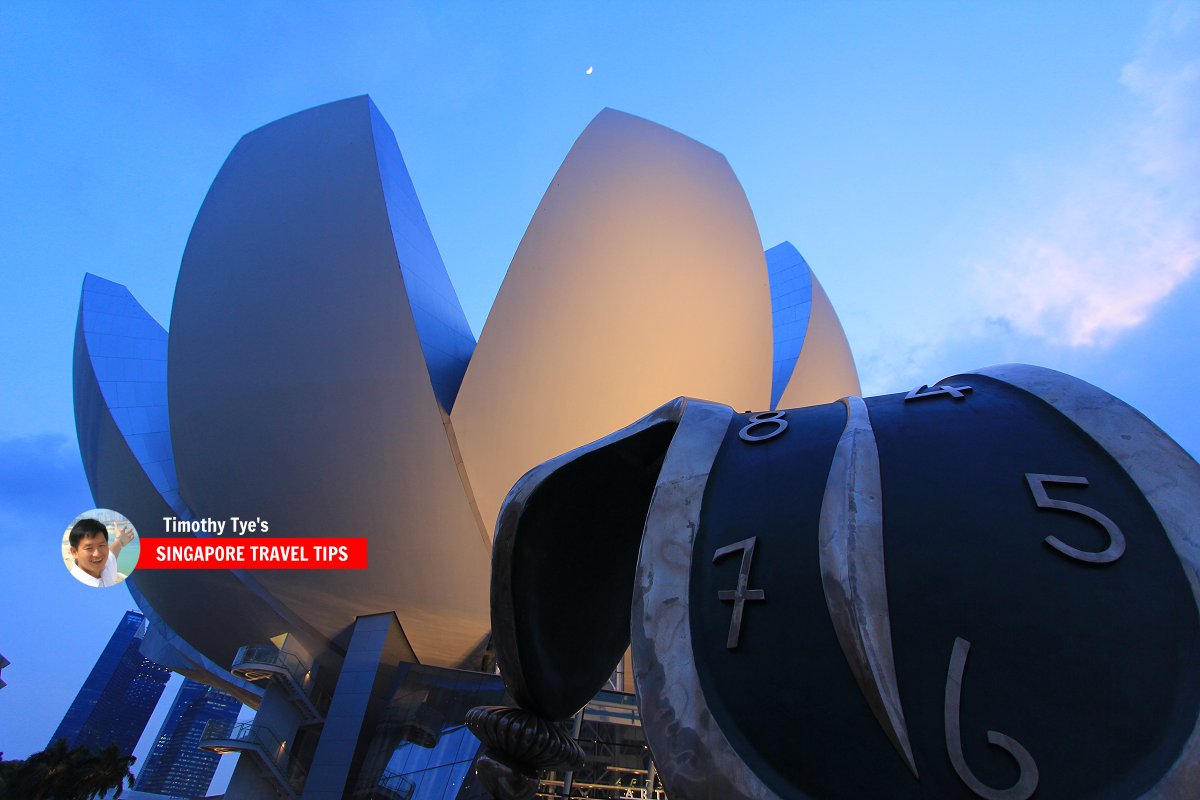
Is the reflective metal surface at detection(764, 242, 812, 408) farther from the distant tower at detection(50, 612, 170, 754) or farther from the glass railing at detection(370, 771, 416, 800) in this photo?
the distant tower at detection(50, 612, 170, 754)

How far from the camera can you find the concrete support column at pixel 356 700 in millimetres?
12172

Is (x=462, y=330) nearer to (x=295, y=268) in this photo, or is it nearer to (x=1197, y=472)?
(x=295, y=268)

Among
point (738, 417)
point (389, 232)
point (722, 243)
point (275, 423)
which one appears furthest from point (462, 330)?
point (738, 417)

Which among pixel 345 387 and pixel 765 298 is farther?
pixel 765 298

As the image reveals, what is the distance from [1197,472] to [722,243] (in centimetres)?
1309

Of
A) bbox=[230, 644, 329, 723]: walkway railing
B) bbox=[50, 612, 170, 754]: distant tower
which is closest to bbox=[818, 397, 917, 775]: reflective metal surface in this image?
bbox=[230, 644, 329, 723]: walkway railing

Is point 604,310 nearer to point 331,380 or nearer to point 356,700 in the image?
point 331,380

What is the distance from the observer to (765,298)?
15039 millimetres

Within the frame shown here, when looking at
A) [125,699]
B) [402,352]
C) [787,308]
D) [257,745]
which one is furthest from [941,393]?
[125,699]

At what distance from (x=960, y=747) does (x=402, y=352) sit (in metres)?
12.4

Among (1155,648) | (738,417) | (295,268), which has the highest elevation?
(295,268)

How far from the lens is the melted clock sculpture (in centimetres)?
154

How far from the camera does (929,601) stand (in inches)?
68.9

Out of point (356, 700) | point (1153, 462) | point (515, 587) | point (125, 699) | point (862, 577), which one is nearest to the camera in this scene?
point (862, 577)
